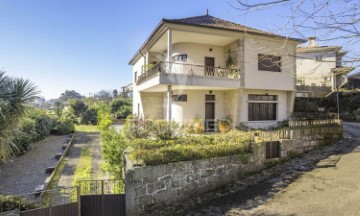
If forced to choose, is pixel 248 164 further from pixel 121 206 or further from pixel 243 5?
pixel 243 5

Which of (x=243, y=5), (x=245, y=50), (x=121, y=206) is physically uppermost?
(x=245, y=50)

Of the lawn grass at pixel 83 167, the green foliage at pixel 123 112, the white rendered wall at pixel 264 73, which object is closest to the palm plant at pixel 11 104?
the lawn grass at pixel 83 167

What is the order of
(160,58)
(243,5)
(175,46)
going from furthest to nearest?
(160,58) < (175,46) < (243,5)

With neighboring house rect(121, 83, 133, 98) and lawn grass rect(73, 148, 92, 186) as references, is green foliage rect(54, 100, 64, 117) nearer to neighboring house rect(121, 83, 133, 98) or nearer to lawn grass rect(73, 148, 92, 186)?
neighboring house rect(121, 83, 133, 98)

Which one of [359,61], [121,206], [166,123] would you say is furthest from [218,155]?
[359,61]

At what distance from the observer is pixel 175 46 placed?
18484 millimetres

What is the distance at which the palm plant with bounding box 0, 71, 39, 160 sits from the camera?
9055mm

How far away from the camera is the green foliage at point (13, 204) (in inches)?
271

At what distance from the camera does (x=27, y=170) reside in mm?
12688

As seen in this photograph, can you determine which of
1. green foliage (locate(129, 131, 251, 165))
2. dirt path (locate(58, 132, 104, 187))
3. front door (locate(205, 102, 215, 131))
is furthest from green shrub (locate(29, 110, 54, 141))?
green foliage (locate(129, 131, 251, 165))

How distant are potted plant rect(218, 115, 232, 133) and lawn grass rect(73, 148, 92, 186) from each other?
910cm

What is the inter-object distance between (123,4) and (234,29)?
24.1 ft

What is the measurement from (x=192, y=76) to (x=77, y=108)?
32435 mm

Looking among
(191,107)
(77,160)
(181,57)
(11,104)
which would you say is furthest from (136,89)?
(11,104)
